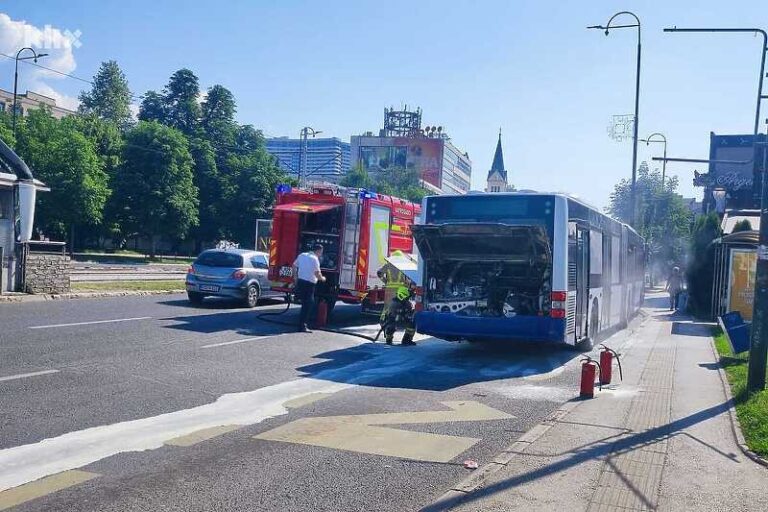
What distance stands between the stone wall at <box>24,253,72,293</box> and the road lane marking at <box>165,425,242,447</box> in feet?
48.5

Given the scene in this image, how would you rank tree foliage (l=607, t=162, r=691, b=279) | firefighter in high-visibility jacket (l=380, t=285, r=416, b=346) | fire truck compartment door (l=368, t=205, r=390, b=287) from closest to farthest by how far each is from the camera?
firefighter in high-visibility jacket (l=380, t=285, r=416, b=346) < fire truck compartment door (l=368, t=205, r=390, b=287) < tree foliage (l=607, t=162, r=691, b=279)

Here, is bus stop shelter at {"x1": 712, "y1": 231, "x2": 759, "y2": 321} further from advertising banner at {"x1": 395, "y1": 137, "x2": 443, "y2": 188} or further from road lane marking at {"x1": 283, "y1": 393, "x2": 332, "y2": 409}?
advertising banner at {"x1": 395, "y1": 137, "x2": 443, "y2": 188}

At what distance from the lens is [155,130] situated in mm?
56844

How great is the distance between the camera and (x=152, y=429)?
7156mm

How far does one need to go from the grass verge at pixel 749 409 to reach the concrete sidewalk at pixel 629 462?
0.17 metres

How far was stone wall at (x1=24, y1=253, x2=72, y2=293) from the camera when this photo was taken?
65.9ft

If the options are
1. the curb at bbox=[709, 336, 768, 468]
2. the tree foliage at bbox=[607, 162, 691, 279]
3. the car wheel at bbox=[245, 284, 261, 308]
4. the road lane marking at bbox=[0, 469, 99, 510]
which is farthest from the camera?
the tree foliage at bbox=[607, 162, 691, 279]

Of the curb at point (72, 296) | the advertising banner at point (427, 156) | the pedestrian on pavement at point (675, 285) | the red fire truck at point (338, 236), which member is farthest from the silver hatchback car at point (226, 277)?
the advertising banner at point (427, 156)

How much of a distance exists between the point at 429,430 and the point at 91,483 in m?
3.37

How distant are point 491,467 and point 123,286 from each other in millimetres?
19919

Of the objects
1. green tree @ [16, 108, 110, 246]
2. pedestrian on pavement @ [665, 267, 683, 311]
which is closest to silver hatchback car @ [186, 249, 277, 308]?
pedestrian on pavement @ [665, 267, 683, 311]

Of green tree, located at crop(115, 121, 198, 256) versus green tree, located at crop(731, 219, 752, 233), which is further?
green tree, located at crop(115, 121, 198, 256)

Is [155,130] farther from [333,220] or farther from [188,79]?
[333,220]

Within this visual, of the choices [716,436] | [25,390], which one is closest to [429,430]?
[716,436]
